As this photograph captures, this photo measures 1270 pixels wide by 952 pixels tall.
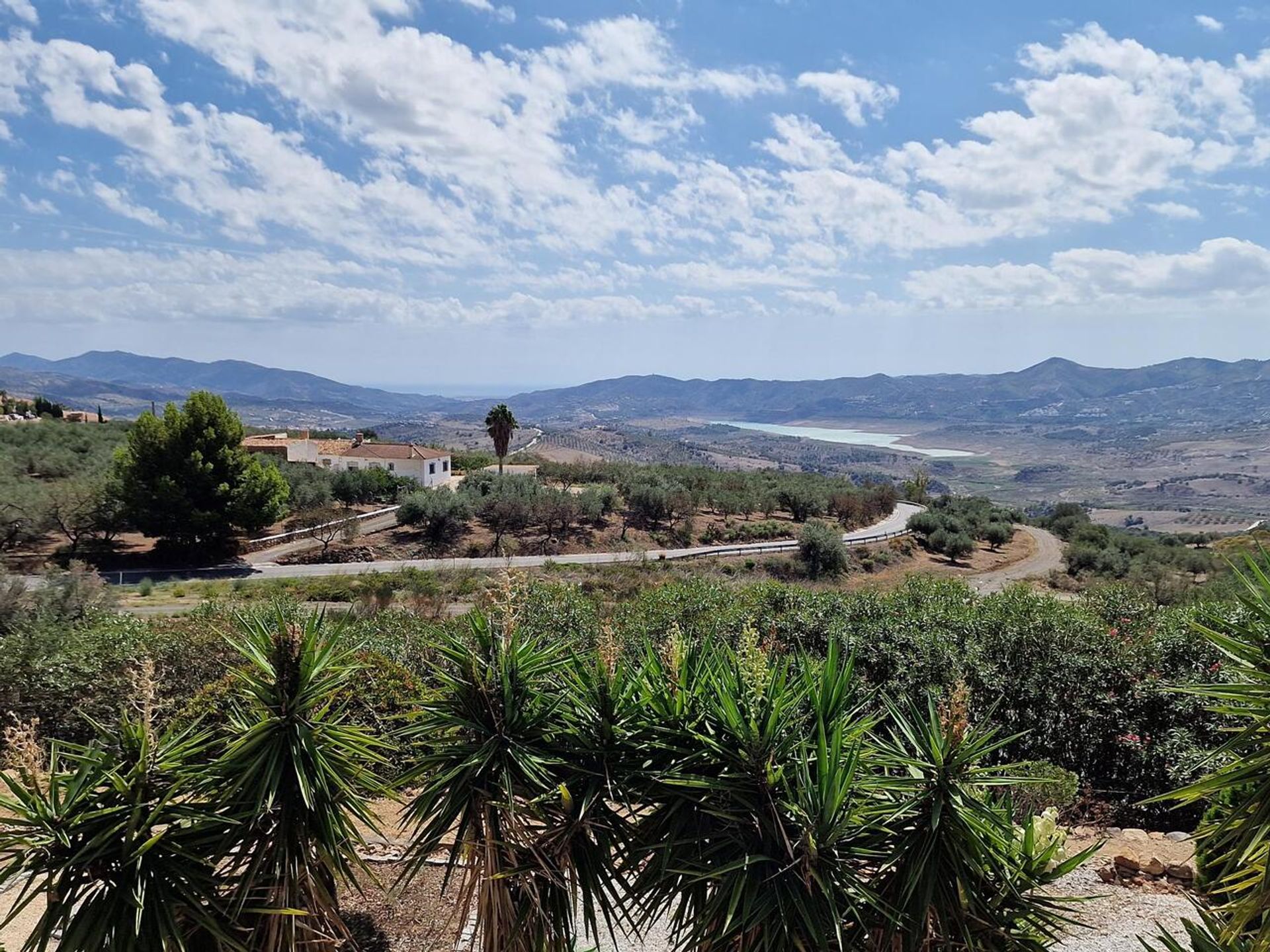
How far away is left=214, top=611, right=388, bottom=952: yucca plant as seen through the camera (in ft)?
12.7

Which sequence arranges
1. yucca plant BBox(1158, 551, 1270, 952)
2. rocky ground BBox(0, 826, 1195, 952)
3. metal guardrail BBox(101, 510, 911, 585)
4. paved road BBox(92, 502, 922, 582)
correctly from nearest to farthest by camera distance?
yucca plant BBox(1158, 551, 1270, 952)
rocky ground BBox(0, 826, 1195, 952)
metal guardrail BBox(101, 510, 911, 585)
paved road BBox(92, 502, 922, 582)

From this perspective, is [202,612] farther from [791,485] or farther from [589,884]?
[791,485]

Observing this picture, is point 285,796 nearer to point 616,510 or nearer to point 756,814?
point 756,814

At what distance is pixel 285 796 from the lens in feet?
12.9

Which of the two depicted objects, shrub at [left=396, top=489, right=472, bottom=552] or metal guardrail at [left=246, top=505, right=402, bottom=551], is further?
shrub at [left=396, top=489, right=472, bottom=552]

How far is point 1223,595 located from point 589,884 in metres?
18.7

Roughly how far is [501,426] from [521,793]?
159ft

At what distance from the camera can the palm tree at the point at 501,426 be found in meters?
50.8

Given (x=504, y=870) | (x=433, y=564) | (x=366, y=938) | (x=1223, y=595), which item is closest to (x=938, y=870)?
(x=504, y=870)

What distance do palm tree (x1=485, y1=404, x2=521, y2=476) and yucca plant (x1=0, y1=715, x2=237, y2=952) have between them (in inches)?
1834

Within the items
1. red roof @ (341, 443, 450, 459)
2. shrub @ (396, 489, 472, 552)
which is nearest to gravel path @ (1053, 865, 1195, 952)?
shrub @ (396, 489, 472, 552)

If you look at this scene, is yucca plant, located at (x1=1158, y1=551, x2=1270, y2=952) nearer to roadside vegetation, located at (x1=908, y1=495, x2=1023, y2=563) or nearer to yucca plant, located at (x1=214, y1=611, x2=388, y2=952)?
yucca plant, located at (x1=214, y1=611, x2=388, y2=952)

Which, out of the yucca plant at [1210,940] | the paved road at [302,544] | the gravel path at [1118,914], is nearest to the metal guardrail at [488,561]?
the paved road at [302,544]

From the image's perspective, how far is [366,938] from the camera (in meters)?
5.87
